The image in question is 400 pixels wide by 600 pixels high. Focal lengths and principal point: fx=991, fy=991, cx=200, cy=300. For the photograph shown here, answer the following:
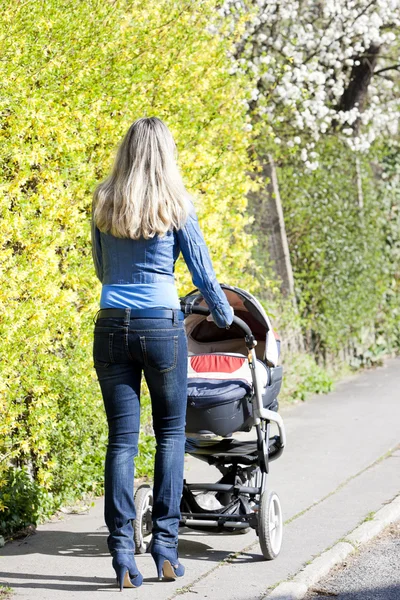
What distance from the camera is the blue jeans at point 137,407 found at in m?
4.25

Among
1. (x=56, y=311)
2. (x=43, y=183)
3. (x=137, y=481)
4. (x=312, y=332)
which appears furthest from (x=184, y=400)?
(x=312, y=332)

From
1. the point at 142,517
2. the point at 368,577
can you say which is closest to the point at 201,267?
the point at 142,517

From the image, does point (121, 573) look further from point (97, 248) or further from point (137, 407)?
point (97, 248)

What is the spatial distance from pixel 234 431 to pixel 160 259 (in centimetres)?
98

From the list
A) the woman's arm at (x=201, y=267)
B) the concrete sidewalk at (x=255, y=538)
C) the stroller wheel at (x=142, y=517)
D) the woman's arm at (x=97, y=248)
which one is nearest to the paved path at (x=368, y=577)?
the concrete sidewalk at (x=255, y=538)

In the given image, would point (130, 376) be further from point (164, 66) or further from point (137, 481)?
point (164, 66)

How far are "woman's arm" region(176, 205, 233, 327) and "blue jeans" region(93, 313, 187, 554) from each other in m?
0.19

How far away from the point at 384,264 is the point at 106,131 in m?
6.80

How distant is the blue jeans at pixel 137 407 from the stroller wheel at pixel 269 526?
1.52 feet

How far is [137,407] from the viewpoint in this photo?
440 centimetres

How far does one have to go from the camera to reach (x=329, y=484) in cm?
636

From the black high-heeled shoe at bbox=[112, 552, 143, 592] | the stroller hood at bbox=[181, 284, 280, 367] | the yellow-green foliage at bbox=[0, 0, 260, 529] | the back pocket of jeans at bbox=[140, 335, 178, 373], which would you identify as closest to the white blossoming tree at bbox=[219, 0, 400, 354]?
the yellow-green foliage at bbox=[0, 0, 260, 529]

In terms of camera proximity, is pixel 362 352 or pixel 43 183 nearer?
pixel 43 183

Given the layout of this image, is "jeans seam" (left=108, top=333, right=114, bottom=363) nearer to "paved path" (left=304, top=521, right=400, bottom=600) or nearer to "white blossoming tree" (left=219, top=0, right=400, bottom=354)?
"paved path" (left=304, top=521, right=400, bottom=600)
